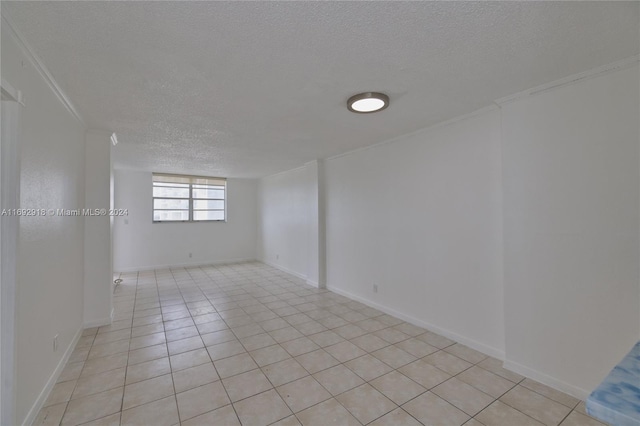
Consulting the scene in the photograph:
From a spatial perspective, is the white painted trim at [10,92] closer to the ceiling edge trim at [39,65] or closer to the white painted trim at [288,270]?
the ceiling edge trim at [39,65]

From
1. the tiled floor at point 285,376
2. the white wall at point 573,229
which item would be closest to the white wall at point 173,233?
the tiled floor at point 285,376

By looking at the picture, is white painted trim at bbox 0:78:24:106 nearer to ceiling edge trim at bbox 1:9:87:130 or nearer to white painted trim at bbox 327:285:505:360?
ceiling edge trim at bbox 1:9:87:130

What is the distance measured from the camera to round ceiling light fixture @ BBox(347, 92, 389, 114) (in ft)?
7.29

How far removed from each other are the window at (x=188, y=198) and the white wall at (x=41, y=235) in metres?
4.11

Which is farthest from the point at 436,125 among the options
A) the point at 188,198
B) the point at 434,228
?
the point at 188,198

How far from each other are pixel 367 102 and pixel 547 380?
8.71ft

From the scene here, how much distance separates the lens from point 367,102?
2.31 metres

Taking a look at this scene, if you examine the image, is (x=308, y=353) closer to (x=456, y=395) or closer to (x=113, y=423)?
(x=456, y=395)

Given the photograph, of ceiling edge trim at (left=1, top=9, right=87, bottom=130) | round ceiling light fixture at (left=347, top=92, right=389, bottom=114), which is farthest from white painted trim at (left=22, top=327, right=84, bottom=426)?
round ceiling light fixture at (left=347, top=92, right=389, bottom=114)

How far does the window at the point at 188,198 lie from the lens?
6.63 m

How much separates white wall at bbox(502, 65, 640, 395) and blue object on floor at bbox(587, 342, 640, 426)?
1146 millimetres

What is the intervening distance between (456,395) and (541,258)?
126 centimetres

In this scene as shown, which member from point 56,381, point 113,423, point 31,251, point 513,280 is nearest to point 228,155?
point 31,251

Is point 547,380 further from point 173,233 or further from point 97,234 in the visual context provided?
point 173,233
